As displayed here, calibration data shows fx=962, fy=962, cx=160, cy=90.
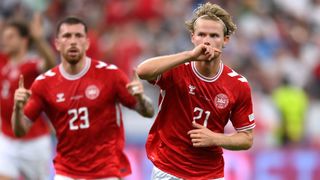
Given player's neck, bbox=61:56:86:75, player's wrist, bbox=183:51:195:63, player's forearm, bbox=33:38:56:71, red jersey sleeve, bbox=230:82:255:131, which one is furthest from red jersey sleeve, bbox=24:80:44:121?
player's wrist, bbox=183:51:195:63

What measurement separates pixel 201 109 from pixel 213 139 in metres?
0.38

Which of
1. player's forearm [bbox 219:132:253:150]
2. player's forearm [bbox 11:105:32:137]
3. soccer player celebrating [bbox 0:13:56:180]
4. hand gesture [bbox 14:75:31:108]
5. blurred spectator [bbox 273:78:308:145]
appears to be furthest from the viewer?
blurred spectator [bbox 273:78:308:145]

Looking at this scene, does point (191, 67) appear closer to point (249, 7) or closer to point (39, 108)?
point (39, 108)

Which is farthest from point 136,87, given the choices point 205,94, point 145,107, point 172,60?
point 172,60

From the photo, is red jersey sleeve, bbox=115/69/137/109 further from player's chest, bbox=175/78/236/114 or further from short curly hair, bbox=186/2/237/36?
short curly hair, bbox=186/2/237/36

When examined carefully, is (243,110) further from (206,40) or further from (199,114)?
(206,40)

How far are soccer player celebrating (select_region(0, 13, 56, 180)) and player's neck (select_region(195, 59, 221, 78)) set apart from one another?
355 cm

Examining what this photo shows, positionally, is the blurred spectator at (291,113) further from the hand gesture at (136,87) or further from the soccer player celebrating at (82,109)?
the hand gesture at (136,87)

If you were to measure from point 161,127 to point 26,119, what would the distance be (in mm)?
1751

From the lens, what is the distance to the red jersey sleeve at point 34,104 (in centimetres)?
970

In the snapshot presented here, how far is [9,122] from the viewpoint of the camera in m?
12.1

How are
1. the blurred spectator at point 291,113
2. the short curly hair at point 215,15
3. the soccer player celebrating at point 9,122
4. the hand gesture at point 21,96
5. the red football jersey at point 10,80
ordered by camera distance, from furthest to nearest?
the blurred spectator at point 291,113, the soccer player celebrating at point 9,122, the red football jersey at point 10,80, the hand gesture at point 21,96, the short curly hair at point 215,15

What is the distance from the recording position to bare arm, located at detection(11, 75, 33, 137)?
918 centimetres

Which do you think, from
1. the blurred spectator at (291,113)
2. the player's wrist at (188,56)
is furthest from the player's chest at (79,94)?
the blurred spectator at (291,113)
